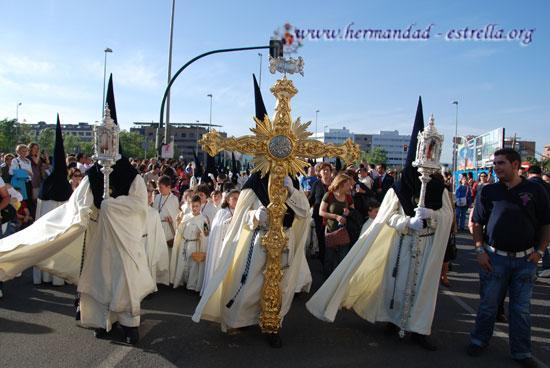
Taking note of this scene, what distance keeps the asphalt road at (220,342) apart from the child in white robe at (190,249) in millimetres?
833

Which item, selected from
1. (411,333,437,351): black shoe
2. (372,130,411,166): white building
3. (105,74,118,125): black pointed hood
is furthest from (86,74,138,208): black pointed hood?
(372,130,411,166): white building

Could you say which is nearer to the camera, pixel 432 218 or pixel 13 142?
pixel 432 218

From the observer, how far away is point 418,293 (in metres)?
5.48

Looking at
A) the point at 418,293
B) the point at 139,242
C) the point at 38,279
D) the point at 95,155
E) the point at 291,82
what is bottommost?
the point at 38,279

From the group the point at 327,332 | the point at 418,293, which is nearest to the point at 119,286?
the point at 327,332

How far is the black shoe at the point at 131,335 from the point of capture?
517 cm

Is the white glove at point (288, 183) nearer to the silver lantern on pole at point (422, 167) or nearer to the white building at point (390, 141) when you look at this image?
the silver lantern on pole at point (422, 167)

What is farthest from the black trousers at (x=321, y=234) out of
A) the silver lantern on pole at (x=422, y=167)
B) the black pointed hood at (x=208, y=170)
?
the black pointed hood at (x=208, y=170)

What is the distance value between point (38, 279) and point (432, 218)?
6331 mm

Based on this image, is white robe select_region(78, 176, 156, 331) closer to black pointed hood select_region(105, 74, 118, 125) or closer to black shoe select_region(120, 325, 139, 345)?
black shoe select_region(120, 325, 139, 345)

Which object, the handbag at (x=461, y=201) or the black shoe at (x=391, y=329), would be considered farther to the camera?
the handbag at (x=461, y=201)

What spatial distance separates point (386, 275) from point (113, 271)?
10.6 ft

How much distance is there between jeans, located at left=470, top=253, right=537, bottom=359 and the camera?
4.95 meters

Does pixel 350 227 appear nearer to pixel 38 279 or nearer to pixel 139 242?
pixel 139 242
